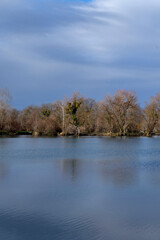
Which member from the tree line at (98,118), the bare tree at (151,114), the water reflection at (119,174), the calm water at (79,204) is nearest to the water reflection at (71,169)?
the calm water at (79,204)

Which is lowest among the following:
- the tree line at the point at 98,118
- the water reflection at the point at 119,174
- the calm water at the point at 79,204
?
the calm water at the point at 79,204

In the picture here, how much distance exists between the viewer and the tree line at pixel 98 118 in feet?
185

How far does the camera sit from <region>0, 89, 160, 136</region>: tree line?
2223 inches

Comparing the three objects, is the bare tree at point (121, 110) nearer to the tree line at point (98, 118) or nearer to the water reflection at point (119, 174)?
the tree line at point (98, 118)

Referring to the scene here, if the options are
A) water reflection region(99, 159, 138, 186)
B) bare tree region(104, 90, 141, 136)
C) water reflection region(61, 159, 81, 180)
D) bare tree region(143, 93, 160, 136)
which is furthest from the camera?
bare tree region(143, 93, 160, 136)

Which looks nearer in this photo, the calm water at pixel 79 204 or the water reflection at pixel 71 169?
the calm water at pixel 79 204

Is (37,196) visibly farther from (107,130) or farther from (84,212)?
(107,130)

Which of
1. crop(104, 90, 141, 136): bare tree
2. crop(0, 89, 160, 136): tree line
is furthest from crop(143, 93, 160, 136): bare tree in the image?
crop(104, 90, 141, 136): bare tree

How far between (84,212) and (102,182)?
4356 millimetres

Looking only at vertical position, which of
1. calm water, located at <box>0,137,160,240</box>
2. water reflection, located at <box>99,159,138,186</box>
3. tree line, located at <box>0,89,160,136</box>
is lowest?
calm water, located at <box>0,137,160,240</box>

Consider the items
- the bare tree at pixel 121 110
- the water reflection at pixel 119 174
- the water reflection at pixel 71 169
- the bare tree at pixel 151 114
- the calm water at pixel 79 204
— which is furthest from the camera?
the bare tree at pixel 151 114

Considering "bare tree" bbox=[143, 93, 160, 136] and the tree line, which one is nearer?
the tree line

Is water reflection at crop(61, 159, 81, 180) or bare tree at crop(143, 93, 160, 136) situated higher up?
bare tree at crop(143, 93, 160, 136)

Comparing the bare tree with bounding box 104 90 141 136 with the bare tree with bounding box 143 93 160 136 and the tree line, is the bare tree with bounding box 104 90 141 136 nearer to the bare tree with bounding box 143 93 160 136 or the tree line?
the tree line
